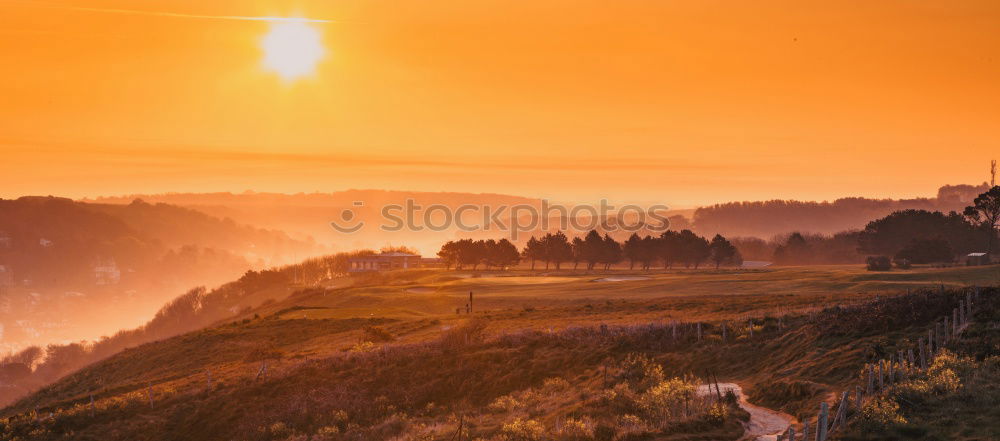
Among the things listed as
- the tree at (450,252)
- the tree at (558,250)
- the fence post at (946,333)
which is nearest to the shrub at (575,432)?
the fence post at (946,333)

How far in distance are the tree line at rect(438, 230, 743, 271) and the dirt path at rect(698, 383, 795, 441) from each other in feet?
384

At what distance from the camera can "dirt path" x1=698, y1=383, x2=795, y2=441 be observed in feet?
83.0

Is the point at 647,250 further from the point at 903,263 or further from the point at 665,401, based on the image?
the point at 665,401

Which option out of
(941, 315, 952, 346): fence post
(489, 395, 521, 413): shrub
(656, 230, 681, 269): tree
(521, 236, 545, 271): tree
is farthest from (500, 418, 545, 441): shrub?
(521, 236, 545, 271): tree

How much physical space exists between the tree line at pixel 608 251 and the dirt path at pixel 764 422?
117 metres

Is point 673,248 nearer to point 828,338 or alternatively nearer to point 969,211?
point 969,211

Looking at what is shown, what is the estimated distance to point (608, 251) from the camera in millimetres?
150750

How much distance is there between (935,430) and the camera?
22438 millimetres

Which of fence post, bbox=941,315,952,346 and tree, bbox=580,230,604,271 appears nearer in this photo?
fence post, bbox=941,315,952,346

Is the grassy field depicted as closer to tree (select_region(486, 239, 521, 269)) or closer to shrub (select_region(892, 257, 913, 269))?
shrub (select_region(892, 257, 913, 269))

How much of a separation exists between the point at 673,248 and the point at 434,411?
364 feet

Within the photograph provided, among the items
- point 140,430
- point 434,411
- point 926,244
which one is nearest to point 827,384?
point 434,411

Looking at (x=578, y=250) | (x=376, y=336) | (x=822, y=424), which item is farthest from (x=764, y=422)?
(x=578, y=250)

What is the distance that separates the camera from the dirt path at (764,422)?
2529 cm
